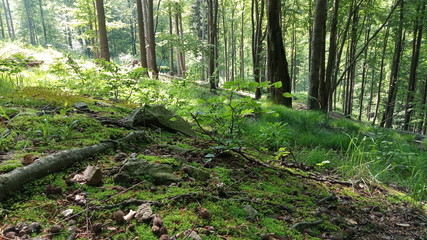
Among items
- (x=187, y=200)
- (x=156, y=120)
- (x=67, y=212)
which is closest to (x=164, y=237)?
(x=187, y=200)

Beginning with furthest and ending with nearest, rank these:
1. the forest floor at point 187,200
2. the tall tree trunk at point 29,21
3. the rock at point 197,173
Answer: the tall tree trunk at point 29,21 < the rock at point 197,173 < the forest floor at point 187,200

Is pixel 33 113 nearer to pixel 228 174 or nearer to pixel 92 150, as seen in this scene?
pixel 92 150

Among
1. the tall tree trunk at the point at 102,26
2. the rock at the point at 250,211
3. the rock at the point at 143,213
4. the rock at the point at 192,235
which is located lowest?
the rock at the point at 250,211

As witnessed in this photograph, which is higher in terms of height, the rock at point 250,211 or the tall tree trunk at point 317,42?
the tall tree trunk at point 317,42

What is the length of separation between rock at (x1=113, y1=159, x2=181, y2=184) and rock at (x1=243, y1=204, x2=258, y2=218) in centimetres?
62

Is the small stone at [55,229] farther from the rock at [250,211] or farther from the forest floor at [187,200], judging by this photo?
the rock at [250,211]

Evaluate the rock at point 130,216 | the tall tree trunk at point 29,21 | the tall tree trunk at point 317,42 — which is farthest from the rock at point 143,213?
the tall tree trunk at point 29,21

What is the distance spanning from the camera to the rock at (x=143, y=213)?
144cm

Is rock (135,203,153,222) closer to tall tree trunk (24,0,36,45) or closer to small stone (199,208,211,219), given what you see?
small stone (199,208,211,219)

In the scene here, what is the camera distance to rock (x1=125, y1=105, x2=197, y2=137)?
343 cm

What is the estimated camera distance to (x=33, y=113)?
2.93 meters

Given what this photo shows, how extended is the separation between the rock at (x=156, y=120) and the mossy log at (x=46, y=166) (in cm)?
92

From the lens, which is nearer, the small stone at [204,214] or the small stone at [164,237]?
the small stone at [164,237]

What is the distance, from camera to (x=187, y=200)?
A: 1.77m
